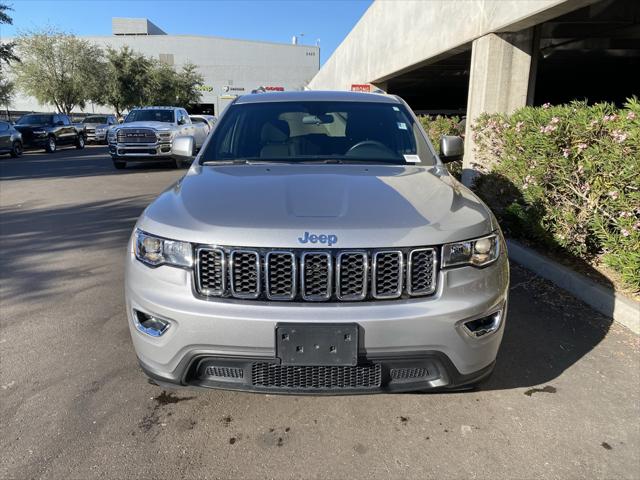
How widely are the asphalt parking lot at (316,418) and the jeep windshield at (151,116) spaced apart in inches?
546

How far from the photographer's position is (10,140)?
830 inches

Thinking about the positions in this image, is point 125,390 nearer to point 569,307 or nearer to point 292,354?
point 292,354

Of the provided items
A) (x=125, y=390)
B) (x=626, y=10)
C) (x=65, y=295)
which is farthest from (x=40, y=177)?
(x=626, y=10)

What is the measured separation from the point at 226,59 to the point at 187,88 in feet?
56.7

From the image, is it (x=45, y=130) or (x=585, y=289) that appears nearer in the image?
(x=585, y=289)

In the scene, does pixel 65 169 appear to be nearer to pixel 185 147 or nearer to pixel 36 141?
pixel 36 141

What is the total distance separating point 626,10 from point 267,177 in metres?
11.7

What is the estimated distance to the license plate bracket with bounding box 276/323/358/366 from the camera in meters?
2.25

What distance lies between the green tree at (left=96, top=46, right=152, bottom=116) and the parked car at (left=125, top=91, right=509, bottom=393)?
4227 cm

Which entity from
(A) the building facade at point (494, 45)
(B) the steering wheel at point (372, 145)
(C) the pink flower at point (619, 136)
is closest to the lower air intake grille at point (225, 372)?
(B) the steering wheel at point (372, 145)

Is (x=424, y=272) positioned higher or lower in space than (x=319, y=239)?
lower

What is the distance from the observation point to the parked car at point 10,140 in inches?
816

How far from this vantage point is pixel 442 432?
2.73 m

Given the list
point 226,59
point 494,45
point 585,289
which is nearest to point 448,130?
point 494,45
